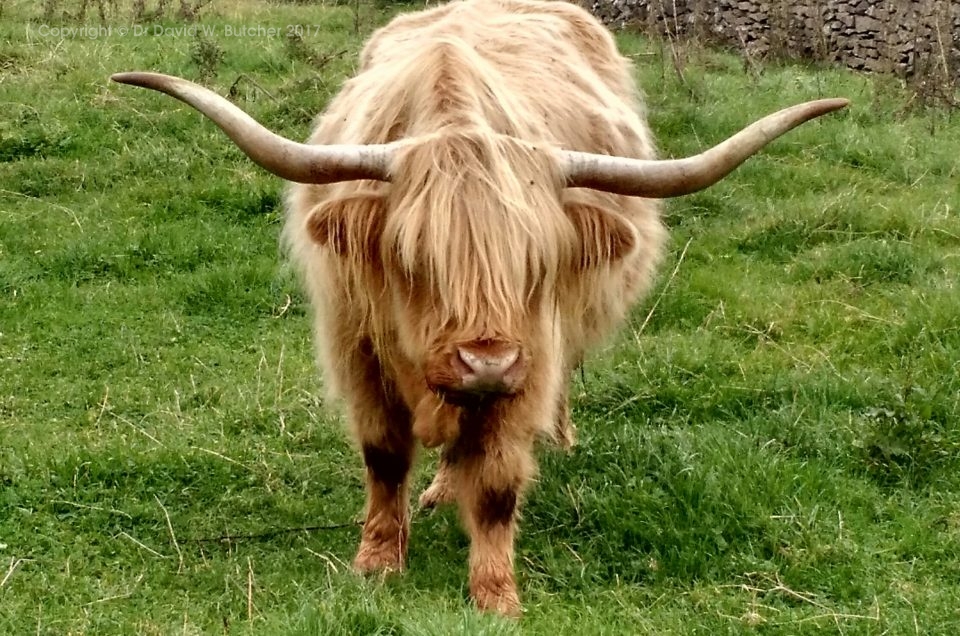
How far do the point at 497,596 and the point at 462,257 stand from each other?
122 cm

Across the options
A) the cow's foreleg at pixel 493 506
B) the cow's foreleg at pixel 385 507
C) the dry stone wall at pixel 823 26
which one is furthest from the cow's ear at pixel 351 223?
the dry stone wall at pixel 823 26

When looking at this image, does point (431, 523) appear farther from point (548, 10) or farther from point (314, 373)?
point (548, 10)

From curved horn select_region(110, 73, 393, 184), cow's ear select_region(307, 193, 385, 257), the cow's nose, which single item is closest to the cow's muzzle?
the cow's nose

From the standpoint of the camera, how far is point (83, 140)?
7.76m

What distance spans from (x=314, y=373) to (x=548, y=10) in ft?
6.73

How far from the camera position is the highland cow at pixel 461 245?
9.91 feet

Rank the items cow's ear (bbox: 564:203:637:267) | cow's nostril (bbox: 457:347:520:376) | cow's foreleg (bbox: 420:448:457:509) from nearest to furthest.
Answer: cow's nostril (bbox: 457:347:520:376)
cow's ear (bbox: 564:203:637:267)
cow's foreleg (bbox: 420:448:457:509)

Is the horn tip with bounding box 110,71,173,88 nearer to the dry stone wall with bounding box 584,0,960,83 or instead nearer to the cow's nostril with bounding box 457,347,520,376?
the cow's nostril with bounding box 457,347,520,376

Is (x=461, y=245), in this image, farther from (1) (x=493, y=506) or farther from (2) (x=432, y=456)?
(2) (x=432, y=456)

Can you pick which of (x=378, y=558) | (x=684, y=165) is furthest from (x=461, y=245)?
(x=378, y=558)

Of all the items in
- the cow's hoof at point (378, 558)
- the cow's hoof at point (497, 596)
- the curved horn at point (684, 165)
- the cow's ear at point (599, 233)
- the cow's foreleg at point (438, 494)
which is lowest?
the cow's foreleg at point (438, 494)

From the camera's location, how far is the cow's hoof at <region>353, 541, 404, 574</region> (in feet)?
12.6

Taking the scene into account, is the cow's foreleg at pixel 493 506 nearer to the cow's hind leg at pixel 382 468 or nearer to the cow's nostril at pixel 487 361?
the cow's hind leg at pixel 382 468

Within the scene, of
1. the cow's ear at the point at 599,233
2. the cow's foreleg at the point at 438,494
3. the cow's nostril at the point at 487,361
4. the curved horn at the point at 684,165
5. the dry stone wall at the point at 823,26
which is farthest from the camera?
the dry stone wall at the point at 823,26
